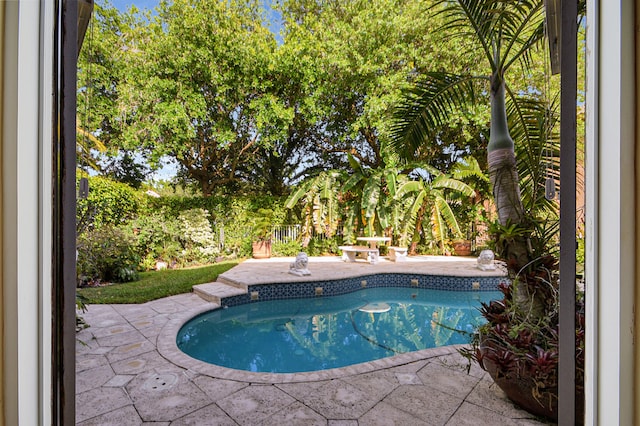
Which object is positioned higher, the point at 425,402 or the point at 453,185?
the point at 453,185

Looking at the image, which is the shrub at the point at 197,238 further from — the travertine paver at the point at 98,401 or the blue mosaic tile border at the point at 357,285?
the travertine paver at the point at 98,401

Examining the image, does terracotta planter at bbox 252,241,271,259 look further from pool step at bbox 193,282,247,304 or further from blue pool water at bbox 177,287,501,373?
blue pool water at bbox 177,287,501,373

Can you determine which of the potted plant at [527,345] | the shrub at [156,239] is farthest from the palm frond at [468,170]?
the shrub at [156,239]

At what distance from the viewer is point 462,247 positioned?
12078 mm

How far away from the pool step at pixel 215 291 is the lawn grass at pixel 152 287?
357 millimetres

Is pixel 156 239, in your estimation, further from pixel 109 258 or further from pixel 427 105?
pixel 427 105

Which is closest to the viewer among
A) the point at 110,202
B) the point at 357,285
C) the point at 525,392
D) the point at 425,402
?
the point at 525,392

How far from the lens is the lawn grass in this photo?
583 centimetres

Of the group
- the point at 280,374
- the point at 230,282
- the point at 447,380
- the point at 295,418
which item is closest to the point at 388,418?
the point at 295,418

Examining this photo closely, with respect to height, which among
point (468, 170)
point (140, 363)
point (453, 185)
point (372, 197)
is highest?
point (468, 170)

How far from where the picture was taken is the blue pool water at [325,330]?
4324 millimetres

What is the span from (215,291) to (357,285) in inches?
138
